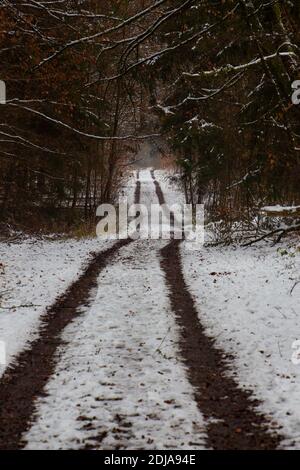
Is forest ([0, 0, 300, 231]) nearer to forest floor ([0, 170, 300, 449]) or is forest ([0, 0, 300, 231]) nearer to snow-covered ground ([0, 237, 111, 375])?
snow-covered ground ([0, 237, 111, 375])

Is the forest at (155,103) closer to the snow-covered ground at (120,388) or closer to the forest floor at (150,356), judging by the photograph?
the forest floor at (150,356)

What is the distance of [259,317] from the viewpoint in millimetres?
10109

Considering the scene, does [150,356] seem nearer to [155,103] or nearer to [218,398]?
[218,398]

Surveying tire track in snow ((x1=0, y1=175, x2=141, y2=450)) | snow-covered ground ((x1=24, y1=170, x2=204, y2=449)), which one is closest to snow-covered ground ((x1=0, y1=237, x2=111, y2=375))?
tire track in snow ((x1=0, y1=175, x2=141, y2=450))

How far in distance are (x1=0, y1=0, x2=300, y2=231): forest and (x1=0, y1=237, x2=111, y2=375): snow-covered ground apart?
3.04 meters

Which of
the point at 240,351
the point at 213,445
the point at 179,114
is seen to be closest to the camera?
the point at 213,445

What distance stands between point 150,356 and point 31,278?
687cm

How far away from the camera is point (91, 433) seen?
568 cm

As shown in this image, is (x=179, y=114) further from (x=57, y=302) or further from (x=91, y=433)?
(x=91, y=433)

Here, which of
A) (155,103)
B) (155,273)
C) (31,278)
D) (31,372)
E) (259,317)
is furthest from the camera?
(155,273)

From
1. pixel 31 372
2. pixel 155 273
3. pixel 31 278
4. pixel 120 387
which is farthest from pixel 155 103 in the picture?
pixel 120 387

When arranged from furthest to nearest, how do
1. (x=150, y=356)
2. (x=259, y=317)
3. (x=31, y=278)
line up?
(x=31, y=278), (x=259, y=317), (x=150, y=356)
